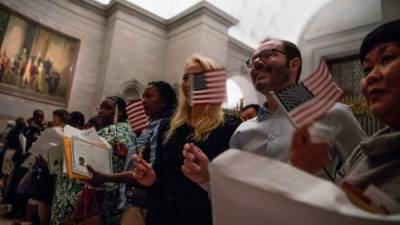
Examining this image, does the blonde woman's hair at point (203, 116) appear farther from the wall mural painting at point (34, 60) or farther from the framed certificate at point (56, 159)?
the wall mural painting at point (34, 60)

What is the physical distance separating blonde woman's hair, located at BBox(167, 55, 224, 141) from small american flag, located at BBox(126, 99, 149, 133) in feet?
2.80

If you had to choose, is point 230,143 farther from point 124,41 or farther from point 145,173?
point 124,41

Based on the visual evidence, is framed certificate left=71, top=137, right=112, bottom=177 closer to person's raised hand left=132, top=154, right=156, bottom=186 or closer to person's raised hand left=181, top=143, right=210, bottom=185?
person's raised hand left=132, top=154, right=156, bottom=186

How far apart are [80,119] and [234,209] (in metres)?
4.62

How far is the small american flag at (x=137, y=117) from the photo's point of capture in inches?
121

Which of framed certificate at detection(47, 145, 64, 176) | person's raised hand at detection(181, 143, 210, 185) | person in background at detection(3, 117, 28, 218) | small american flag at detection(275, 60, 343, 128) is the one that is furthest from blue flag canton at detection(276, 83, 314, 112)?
person in background at detection(3, 117, 28, 218)

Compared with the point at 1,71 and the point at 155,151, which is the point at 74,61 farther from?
the point at 155,151

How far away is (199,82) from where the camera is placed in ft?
6.53

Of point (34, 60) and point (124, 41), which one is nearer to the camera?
point (34, 60)

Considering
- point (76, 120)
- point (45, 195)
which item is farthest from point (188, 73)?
point (45, 195)

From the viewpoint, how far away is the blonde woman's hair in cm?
198

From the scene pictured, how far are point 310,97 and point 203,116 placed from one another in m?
1.06

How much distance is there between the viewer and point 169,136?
7.01 feet

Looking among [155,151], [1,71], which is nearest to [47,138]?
[155,151]
